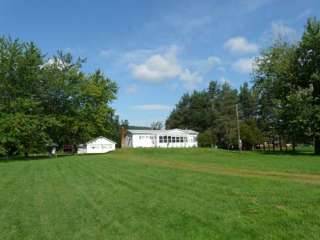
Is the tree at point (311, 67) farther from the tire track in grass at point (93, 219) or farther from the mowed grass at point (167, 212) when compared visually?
the tire track in grass at point (93, 219)

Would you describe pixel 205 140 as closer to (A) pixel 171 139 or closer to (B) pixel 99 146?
(A) pixel 171 139

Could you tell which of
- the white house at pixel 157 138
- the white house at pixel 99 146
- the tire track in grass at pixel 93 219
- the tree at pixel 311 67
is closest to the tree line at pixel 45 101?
the white house at pixel 157 138

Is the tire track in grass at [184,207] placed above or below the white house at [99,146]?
below

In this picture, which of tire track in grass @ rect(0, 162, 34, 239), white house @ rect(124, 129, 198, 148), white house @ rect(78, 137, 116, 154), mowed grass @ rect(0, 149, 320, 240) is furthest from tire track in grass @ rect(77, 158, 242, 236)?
white house @ rect(78, 137, 116, 154)

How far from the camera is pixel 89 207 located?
30.7 feet

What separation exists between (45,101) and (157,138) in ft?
73.3

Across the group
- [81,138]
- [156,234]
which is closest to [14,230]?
[156,234]

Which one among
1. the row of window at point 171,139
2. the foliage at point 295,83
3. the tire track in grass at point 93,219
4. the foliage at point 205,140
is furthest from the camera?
the foliage at point 205,140

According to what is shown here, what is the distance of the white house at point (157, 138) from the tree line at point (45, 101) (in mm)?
9671

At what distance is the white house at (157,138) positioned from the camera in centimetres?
6272

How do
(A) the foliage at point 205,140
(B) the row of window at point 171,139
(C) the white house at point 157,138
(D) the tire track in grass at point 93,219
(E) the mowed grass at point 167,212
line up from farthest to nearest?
1. (A) the foliage at point 205,140
2. (B) the row of window at point 171,139
3. (C) the white house at point 157,138
4. (D) the tire track in grass at point 93,219
5. (E) the mowed grass at point 167,212

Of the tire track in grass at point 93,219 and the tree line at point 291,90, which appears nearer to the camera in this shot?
the tire track in grass at point 93,219

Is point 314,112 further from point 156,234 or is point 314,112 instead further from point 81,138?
point 156,234

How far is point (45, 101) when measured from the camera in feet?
154
